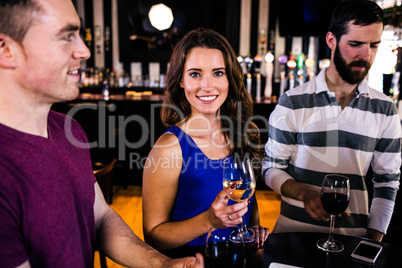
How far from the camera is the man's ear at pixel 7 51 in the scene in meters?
0.87

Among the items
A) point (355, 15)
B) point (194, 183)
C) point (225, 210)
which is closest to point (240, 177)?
point (225, 210)

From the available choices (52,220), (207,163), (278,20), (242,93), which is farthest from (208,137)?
(278,20)

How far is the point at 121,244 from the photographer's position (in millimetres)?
1207

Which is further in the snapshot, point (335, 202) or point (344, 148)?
point (344, 148)

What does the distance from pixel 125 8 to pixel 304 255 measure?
6.74 m

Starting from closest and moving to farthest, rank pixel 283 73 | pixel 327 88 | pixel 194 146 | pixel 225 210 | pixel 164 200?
pixel 225 210 → pixel 164 200 → pixel 194 146 → pixel 327 88 → pixel 283 73

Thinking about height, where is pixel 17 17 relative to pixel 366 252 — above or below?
above

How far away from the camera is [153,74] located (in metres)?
7.33

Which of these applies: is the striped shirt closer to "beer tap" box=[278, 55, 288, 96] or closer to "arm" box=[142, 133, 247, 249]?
"arm" box=[142, 133, 247, 249]

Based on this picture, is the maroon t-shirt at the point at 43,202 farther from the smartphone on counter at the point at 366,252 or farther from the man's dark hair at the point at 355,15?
the man's dark hair at the point at 355,15

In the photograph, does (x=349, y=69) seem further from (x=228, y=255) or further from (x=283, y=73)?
(x=283, y=73)

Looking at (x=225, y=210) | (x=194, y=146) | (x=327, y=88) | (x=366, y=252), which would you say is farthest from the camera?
(x=327, y=88)

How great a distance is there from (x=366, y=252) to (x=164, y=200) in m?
0.81

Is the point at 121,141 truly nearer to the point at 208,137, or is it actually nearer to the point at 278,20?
the point at 208,137
